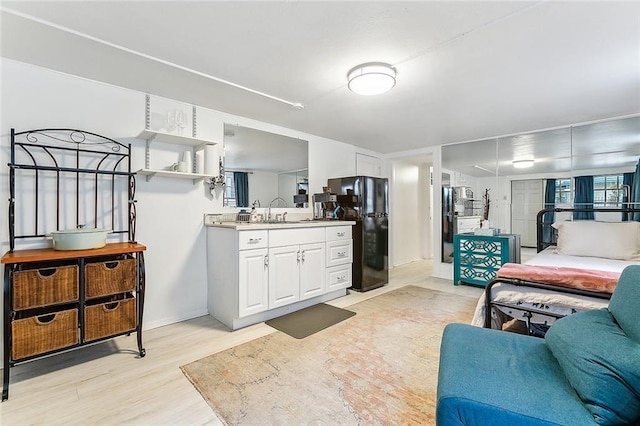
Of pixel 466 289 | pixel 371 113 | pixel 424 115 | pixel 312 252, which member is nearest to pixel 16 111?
pixel 312 252

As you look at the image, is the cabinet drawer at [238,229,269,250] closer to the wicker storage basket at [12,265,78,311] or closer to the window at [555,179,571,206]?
the wicker storage basket at [12,265,78,311]

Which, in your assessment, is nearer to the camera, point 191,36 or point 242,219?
point 191,36

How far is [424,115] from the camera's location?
3.29 metres

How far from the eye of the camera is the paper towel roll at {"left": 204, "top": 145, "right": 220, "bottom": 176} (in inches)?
114

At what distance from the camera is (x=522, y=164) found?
169 inches

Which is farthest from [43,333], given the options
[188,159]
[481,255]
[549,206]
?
[549,206]

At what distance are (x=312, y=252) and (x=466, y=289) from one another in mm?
2443

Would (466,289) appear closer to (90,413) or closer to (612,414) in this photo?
(612,414)

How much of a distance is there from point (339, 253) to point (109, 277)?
7.71ft

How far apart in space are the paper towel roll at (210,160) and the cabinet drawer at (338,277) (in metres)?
1.74

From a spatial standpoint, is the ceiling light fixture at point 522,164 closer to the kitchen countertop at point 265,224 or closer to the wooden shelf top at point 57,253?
the kitchen countertop at point 265,224

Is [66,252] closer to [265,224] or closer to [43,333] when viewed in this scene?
[43,333]

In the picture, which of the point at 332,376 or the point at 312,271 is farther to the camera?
the point at 312,271

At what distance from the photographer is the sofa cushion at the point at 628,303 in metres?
1.06
